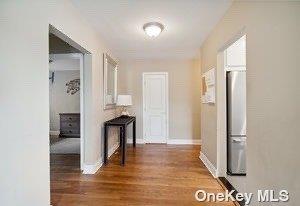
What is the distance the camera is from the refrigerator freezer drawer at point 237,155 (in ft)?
9.44

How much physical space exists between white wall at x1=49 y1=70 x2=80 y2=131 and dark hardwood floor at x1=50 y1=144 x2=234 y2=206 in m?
3.06

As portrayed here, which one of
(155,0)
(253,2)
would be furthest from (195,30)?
(253,2)

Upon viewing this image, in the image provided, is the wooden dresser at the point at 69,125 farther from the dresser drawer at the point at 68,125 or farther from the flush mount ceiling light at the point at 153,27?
the flush mount ceiling light at the point at 153,27

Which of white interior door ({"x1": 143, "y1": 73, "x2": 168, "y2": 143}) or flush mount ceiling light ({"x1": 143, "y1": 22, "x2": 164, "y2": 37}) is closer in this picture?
flush mount ceiling light ({"x1": 143, "y1": 22, "x2": 164, "y2": 37})

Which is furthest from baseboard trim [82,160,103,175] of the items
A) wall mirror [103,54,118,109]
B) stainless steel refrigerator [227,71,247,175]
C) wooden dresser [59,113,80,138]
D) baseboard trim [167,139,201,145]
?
wooden dresser [59,113,80,138]

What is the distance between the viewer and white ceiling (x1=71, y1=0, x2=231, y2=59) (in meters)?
2.33

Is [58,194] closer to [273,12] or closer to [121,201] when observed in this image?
[121,201]

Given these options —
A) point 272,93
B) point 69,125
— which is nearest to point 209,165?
point 272,93

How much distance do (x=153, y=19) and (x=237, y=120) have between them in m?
1.92

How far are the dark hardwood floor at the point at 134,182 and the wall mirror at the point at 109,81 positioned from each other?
121 cm

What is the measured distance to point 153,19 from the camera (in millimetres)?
2744

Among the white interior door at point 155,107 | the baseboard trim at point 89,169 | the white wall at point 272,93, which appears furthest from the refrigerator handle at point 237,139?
the white interior door at point 155,107

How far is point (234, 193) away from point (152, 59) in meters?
3.94

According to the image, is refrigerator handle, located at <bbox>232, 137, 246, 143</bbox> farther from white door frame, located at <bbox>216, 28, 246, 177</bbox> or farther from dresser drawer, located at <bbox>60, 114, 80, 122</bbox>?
dresser drawer, located at <bbox>60, 114, 80, 122</bbox>
